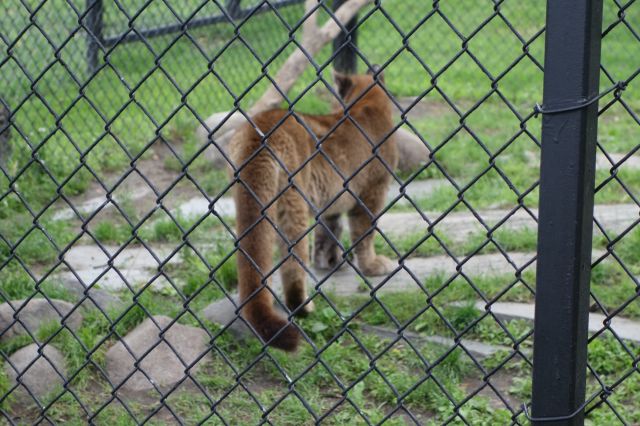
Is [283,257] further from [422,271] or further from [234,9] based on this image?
[234,9]

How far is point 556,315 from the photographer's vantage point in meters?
2.21

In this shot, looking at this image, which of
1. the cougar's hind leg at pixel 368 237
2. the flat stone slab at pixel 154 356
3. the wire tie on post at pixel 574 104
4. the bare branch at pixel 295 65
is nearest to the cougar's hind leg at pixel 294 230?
the flat stone slab at pixel 154 356

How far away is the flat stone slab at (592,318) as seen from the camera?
4559 mm

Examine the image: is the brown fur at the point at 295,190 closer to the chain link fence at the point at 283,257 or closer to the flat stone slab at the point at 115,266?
the chain link fence at the point at 283,257

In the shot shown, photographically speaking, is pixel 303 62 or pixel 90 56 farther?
pixel 90 56

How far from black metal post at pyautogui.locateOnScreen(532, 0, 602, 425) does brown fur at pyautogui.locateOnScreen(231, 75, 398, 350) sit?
152cm

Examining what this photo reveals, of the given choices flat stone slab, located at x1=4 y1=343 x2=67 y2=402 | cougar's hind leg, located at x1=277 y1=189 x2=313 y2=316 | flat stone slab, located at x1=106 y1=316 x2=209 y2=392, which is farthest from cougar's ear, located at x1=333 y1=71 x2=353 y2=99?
flat stone slab, located at x1=4 y1=343 x2=67 y2=402

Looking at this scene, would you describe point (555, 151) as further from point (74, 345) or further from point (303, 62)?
point (303, 62)

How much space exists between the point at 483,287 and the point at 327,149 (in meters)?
1.24

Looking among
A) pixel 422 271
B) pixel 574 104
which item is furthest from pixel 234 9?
pixel 574 104

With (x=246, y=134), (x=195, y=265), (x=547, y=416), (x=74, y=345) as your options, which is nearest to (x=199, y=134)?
(x=195, y=265)

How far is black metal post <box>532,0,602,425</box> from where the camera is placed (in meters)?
2.07

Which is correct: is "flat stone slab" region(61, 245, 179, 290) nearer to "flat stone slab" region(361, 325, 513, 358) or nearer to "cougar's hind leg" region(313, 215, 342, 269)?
"cougar's hind leg" region(313, 215, 342, 269)

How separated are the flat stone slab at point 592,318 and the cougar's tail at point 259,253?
Result: 3.65ft
